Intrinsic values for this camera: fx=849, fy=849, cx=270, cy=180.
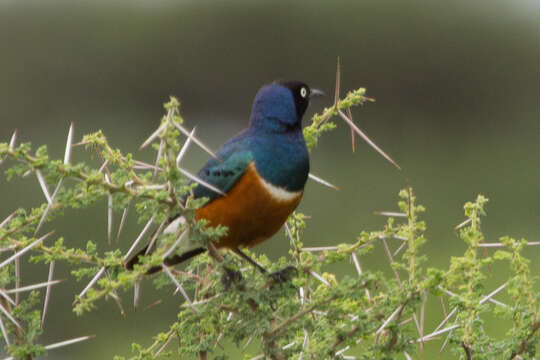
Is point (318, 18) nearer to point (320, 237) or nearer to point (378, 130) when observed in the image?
point (378, 130)

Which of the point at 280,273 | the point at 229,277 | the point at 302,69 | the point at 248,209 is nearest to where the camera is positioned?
the point at 229,277

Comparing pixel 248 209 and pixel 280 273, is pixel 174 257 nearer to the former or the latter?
pixel 248 209

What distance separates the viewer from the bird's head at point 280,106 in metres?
3.50

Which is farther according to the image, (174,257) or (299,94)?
(299,94)

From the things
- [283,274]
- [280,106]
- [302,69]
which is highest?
[280,106]

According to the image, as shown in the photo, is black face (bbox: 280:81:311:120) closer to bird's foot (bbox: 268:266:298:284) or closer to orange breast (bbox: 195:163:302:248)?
orange breast (bbox: 195:163:302:248)

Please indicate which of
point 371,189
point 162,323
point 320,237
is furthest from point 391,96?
point 162,323

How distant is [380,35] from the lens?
14.7 metres

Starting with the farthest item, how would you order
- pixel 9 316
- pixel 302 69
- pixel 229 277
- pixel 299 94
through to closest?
pixel 302 69
pixel 299 94
pixel 229 277
pixel 9 316

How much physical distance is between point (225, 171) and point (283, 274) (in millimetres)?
564

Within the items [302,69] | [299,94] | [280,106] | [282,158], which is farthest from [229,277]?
[302,69]

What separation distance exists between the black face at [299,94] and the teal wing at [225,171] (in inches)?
17.5

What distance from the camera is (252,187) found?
3.19 metres

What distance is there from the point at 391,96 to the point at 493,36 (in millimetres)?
2087
